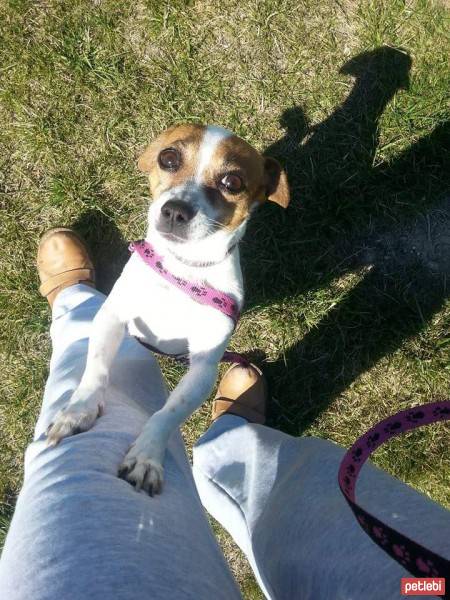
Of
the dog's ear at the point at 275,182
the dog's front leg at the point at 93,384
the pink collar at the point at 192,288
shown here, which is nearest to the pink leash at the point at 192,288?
the pink collar at the point at 192,288

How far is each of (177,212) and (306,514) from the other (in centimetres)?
147

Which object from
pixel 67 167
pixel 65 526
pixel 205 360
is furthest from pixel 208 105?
pixel 65 526

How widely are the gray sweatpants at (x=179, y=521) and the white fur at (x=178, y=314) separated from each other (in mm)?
183

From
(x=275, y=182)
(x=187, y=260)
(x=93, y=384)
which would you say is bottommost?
(x=93, y=384)

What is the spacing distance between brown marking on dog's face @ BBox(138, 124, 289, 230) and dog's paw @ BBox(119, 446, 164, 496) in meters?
1.23

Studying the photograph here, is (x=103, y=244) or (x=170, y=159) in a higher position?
(x=170, y=159)

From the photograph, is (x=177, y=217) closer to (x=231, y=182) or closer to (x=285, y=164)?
(x=231, y=182)

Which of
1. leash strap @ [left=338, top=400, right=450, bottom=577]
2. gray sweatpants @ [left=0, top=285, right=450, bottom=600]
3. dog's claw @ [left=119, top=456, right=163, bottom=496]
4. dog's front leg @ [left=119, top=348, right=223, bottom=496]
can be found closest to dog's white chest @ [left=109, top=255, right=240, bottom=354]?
dog's front leg @ [left=119, top=348, right=223, bottom=496]

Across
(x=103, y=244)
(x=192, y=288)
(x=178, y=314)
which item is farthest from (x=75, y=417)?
(x=103, y=244)

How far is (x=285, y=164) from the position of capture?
3.86 meters

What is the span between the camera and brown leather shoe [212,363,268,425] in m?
3.60

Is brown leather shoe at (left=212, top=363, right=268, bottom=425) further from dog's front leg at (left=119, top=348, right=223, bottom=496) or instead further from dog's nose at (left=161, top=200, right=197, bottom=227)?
dog's nose at (left=161, top=200, right=197, bottom=227)

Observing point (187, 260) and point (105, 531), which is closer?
point (105, 531)

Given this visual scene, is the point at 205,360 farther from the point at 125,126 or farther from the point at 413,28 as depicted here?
the point at 413,28
